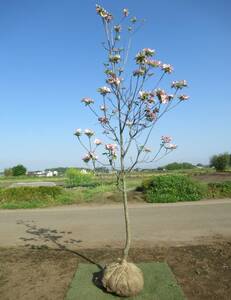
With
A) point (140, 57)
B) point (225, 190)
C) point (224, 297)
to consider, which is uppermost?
point (140, 57)

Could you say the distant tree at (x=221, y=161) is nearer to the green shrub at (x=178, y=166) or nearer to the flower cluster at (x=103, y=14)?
the green shrub at (x=178, y=166)

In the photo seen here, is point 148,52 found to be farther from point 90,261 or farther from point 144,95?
point 90,261

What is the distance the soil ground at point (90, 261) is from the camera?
5.26m

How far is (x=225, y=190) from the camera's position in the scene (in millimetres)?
14836

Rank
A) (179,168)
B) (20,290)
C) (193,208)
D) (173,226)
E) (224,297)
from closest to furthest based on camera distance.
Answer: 1. (224,297)
2. (20,290)
3. (173,226)
4. (193,208)
5. (179,168)

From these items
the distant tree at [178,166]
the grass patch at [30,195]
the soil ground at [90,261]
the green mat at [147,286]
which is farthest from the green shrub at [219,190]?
the distant tree at [178,166]

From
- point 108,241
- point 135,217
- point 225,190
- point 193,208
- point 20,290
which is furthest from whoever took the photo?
point 225,190

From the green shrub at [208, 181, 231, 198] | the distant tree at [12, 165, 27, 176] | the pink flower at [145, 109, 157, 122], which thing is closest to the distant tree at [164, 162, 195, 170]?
the distant tree at [12, 165, 27, 176]

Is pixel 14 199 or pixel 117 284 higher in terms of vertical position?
pixel 14 199

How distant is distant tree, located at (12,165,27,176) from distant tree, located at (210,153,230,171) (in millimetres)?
24412

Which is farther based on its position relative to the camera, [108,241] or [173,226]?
[173,226]

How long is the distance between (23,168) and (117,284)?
151 feet

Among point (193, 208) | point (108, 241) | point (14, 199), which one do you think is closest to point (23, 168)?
point (14, 199)

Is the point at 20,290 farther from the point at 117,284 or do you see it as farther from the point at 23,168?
the point at 23,168
